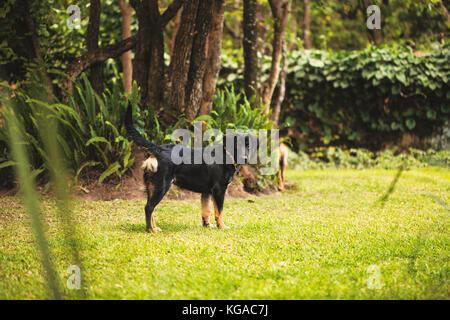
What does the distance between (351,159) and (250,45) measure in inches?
186

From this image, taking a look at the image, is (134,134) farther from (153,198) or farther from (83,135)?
(83,135)

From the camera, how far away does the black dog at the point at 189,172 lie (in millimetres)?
4379

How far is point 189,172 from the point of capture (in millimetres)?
4566

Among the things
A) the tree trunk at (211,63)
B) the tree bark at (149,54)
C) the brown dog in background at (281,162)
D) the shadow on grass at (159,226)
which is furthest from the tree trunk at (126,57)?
the shadow on grass at (159,226)

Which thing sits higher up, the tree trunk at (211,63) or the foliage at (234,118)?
the tree trunk at (211,63)

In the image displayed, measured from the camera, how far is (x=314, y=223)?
5223 mm

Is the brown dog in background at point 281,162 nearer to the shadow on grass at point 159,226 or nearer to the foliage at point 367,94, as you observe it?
the shadow on grass at point 159,226

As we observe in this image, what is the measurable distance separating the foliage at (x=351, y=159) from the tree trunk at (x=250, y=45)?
11.6 feet

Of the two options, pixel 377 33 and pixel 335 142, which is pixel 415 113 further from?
pixel 377 33

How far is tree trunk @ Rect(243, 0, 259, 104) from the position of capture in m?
7.89

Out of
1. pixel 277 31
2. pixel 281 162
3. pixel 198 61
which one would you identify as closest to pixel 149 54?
pixel 198 61

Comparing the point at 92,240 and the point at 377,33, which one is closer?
the point at 92,240

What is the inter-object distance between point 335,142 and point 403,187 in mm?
4255
